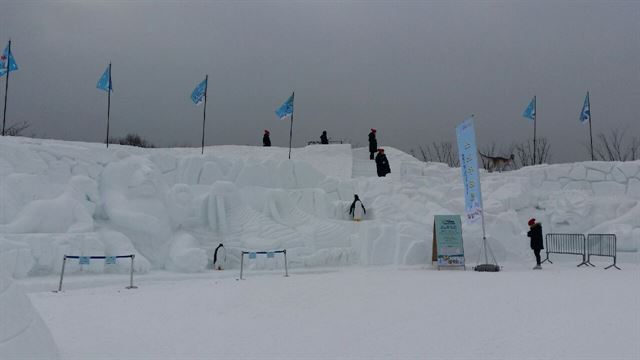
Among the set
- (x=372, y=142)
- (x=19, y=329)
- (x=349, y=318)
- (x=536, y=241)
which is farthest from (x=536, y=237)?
(x=19, y=329)

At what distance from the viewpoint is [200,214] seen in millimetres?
14273

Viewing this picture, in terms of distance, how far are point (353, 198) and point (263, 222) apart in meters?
4.04

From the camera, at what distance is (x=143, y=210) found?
42.1 feet

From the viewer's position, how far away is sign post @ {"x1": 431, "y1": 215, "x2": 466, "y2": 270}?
13.3 metres

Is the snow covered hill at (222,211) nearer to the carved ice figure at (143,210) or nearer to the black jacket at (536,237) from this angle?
the carved ice figure at (143,210)

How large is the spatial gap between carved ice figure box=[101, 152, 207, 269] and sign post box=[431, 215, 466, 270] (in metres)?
5.52

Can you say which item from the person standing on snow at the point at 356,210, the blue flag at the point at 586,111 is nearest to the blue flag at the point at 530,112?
the blue flag at the point at 586,111

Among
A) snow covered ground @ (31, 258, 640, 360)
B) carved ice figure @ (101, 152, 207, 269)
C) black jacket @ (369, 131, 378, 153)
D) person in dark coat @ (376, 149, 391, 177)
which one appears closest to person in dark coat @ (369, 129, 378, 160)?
black jacket @ (369, 131, 378, 153)

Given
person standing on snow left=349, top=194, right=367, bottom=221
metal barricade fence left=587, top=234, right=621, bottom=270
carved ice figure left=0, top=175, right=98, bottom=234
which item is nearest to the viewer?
carved ice figure left=0, top=175, right=98, bottom=234

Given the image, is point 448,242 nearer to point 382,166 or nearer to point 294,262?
point 294,262

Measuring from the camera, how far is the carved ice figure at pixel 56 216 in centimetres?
1125

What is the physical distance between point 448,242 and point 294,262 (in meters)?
3.77

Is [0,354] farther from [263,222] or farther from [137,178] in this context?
[263,222]

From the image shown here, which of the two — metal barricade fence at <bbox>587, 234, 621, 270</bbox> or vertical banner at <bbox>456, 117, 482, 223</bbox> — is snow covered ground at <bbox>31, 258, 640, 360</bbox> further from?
metal barricade fence at <bbox>587, 234, 621, 270</bbox>
